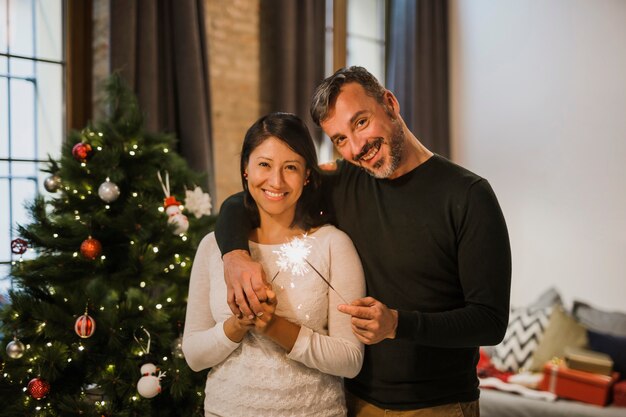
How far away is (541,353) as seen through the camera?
3.81m

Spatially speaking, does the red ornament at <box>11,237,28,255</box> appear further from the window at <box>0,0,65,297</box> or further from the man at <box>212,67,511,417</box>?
the man at <box>212,67,511,417</box>

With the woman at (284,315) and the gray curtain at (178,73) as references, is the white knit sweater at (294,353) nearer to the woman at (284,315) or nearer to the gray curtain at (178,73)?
the woman at (284,315)

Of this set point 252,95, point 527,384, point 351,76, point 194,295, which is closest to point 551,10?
point 252,95

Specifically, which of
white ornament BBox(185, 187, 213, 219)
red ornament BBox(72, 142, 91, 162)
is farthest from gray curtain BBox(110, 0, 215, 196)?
red ornament BBox(72, 142, 91, 162)

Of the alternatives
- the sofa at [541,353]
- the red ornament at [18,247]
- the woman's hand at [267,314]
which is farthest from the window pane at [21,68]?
the sofa at [541,353]

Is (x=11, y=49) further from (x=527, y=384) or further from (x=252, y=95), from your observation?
(x=527, y=384)

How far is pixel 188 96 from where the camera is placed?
3.61m

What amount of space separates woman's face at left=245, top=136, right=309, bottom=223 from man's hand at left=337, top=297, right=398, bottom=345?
37 centimetres

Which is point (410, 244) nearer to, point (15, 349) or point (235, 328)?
point (235, 328)

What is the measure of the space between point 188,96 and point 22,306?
1698mm

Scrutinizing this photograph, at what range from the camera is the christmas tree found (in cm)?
228

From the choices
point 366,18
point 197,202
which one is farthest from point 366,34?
point 197,202

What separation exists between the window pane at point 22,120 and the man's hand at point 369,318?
103 inches

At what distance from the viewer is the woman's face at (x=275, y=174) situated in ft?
5.11
